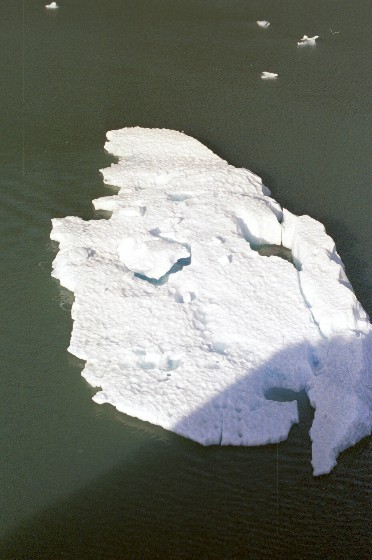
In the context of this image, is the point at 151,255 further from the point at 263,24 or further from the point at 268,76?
the point at 263,24

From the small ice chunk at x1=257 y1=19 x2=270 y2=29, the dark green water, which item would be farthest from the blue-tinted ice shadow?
the small ice chunk at x1=257 y1=19 x2=270 y2=29

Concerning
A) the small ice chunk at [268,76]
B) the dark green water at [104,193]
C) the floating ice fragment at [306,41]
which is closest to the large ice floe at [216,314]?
the dark green water at [104,193]

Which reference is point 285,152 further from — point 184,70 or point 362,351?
point 362,351

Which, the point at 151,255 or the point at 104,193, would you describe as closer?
the point at 151,255

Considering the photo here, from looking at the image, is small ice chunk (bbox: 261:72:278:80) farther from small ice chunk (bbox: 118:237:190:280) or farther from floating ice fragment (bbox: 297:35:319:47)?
small ice chunk (bbox: 118:237:190:280)

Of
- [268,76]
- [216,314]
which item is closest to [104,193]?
[216,314]

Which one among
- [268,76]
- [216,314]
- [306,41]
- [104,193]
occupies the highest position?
[306,41]

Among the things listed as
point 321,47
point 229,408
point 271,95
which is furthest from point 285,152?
point 229,408
